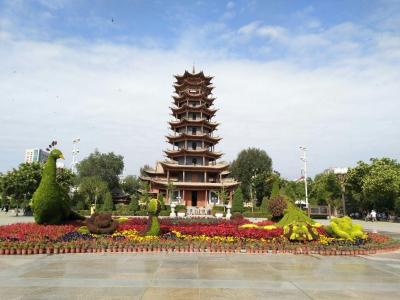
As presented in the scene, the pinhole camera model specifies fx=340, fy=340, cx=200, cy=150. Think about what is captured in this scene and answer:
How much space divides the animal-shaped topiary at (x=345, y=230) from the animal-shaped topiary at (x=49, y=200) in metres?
13.3

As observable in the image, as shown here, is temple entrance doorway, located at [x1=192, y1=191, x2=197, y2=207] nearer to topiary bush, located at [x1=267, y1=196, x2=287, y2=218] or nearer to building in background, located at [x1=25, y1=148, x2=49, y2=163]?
topiary bush, located at [x1=267, y1=196, x2=287, y2=218]

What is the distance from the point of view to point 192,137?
4909 centimetres

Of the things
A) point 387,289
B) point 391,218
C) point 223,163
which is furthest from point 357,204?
point 387,289

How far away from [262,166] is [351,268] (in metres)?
54.0

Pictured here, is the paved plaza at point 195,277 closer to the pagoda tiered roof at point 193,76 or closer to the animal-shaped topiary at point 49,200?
the animal-shaped topiary at point 49,200

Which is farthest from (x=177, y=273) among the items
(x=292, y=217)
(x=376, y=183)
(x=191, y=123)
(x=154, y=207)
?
(x=191, y=123)

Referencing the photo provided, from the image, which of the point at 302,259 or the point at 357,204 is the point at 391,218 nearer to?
the point at 357,204

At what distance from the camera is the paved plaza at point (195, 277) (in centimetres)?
678

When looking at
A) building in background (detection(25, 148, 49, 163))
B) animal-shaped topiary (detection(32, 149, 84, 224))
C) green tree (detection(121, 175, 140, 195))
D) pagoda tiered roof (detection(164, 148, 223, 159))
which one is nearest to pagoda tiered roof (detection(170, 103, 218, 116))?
pagoda tiered roof (detection(164, 148, 223, 159))

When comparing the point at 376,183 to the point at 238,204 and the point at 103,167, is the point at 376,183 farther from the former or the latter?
the point at 103,167

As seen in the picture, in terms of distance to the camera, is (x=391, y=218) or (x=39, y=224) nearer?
(x=39, y=224)

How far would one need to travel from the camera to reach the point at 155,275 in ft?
27.7

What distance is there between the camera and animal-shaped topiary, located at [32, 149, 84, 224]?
16609 millimetres

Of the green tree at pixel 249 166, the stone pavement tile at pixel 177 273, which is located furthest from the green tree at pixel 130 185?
the stone pavement tile at pixel 177 273
